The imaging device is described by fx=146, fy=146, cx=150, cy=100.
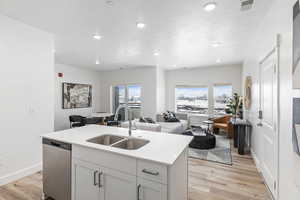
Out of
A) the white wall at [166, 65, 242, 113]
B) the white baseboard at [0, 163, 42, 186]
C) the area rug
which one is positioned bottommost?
the area rug

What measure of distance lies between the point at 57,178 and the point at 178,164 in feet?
4.96

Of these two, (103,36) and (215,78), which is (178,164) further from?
(215,78)

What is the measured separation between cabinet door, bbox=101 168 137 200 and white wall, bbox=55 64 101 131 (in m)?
5.06

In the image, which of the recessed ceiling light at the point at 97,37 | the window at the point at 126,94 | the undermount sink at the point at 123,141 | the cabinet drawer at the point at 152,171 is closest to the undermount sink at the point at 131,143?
the undermount sink at the point at 123,141

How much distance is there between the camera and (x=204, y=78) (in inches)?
250

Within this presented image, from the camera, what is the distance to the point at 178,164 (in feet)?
4.65

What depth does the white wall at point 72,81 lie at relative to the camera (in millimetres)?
5527

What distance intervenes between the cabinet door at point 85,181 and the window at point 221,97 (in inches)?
229

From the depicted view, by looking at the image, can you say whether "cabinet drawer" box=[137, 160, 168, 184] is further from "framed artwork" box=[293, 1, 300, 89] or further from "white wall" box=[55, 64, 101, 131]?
"white wall" box=[55, 64, 101, 131]

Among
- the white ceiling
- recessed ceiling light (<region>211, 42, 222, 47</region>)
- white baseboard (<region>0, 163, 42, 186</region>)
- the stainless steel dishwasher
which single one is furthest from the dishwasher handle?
recessed ceiling light (<region>211, 42, 222, 47</region>)

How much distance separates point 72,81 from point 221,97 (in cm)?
628

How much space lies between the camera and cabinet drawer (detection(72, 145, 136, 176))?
1.33 meters

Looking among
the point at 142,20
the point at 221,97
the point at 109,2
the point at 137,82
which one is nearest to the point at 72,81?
the point at 137,82

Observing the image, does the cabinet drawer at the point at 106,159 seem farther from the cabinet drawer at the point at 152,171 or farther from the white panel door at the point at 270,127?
the white panel door at the point at 270,127
